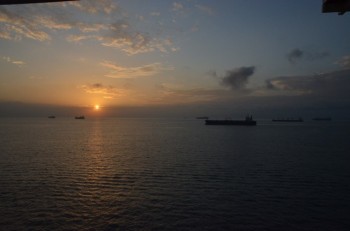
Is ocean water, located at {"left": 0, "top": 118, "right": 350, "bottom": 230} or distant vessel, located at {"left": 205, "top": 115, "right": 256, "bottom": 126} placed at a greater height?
distant vessel, located at {"left": 205, "top": 115, "right": 256, "bottom": 126}

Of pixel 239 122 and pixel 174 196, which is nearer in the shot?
pixel 174 196

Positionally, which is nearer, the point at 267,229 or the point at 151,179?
the point at 267,229

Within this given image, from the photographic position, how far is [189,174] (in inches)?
1155

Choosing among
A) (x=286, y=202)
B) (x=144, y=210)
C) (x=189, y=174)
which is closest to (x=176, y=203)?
(x=144, y=210)

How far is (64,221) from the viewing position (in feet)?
53.6

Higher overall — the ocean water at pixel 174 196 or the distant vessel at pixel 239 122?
the distant vessel at pixel 239 122

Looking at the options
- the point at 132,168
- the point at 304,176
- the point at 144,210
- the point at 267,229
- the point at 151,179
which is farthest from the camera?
the point at 132,168

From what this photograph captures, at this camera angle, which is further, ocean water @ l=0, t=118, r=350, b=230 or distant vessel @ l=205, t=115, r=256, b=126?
distant vessel @ l=205, t=115, r=256, b=126

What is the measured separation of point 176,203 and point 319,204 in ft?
33.0

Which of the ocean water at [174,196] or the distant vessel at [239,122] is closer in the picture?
the ocean water at [174,196]

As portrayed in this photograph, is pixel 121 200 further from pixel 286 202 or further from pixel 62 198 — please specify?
pixel 286 202

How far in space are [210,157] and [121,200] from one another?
23339 mm

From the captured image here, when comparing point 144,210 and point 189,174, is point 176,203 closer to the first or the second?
point 144,210

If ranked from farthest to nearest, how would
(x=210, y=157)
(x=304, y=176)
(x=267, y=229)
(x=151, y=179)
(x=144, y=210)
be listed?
(x=210, y=157), (x=304, y=176), (x=151, y=179), (x=144, y=210), (x=267, y=229)
